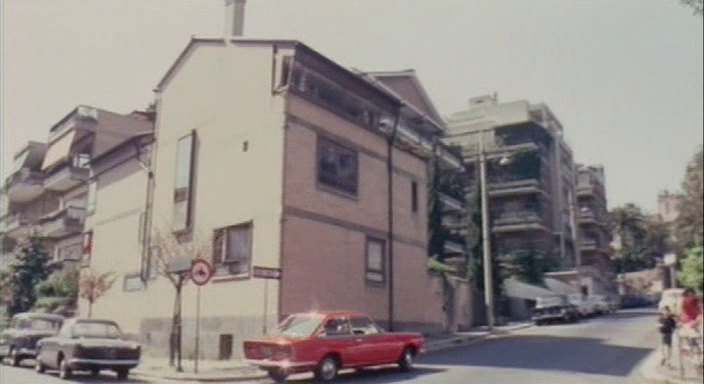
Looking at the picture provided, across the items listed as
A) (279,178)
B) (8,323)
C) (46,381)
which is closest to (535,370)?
(279,178)

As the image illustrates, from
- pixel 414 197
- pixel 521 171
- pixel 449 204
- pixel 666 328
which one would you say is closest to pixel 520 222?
pixel 521 171

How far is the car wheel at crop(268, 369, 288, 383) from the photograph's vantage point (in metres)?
13.8

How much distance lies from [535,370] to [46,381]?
36.9 feet

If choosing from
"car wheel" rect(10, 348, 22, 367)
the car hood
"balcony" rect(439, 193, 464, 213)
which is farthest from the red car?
"balcony" rect(439, 193, 464, 213)

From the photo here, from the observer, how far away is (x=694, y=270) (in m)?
6.86

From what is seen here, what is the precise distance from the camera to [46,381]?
14.3 metres

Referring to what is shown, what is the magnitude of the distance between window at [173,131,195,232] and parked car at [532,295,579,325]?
19.9 m

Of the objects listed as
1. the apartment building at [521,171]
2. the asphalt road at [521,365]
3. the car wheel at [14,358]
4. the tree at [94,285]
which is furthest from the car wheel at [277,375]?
the apartment building at [521,171]

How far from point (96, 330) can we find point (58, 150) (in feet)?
76.6

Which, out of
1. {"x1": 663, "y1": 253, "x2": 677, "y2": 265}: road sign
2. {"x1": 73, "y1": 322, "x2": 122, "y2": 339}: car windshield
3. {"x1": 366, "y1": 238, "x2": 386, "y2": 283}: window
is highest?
{"x1": 366, "y1": 238, "x2": 386, "y2": 283}: window

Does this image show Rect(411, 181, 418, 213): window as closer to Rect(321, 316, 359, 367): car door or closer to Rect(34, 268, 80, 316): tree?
Rect(321, 316, 359, 367): car door

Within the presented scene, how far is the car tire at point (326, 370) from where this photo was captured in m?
13.8

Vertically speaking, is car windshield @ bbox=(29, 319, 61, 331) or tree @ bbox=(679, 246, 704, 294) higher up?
tree @ bbox=(679, 246, 704, 294)

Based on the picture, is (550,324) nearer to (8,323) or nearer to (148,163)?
(148,163)
